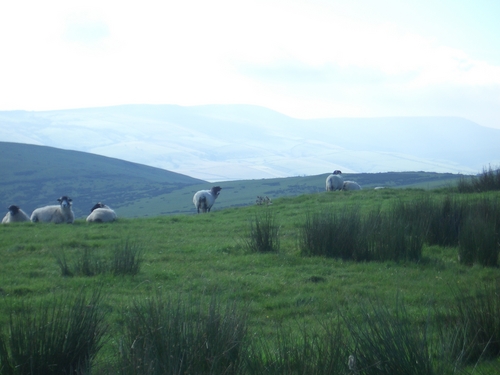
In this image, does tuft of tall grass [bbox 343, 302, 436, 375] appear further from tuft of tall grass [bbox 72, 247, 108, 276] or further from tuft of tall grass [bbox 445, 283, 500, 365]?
tuft of tall grass [bbox 72, 247, 108, 276]

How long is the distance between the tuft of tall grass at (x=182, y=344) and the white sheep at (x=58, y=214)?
1477 centimetres

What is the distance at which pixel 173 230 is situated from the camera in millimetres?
15445

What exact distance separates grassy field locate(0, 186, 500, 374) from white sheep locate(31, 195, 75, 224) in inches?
139

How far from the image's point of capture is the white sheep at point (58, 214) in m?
18.2

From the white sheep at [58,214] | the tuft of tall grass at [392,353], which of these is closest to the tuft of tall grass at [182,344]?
the tuft of tall grass at [392,353]

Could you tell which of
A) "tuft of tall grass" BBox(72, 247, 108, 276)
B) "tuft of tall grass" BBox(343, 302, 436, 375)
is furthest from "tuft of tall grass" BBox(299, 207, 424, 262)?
"tuft of tall grass" BBox(343, 302, 436, 375)

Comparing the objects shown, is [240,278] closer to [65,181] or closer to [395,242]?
[395,242]

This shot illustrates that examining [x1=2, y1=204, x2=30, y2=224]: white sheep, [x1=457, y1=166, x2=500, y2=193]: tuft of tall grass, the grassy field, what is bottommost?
the grassy field

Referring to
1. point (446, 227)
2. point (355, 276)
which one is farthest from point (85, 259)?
point (446, 227)

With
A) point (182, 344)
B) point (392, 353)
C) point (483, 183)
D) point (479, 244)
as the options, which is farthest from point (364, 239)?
point (483, 183)

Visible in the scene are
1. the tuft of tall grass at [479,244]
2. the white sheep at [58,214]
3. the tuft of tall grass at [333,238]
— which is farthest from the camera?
the white sheep at [58,214]

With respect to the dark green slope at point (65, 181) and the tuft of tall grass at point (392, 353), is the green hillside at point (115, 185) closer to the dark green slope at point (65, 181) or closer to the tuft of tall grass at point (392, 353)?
the dark green slope at point (65, 181)

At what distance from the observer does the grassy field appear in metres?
6.56

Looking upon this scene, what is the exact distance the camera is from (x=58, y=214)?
1838 centimetres
